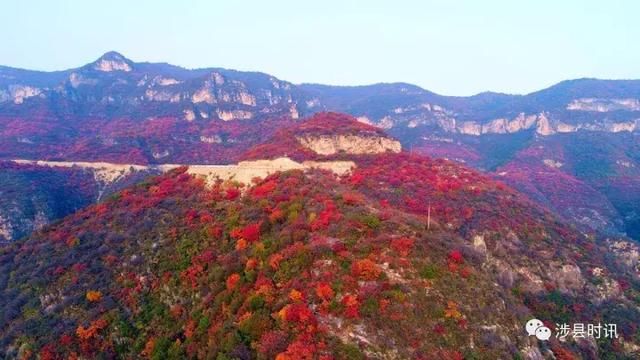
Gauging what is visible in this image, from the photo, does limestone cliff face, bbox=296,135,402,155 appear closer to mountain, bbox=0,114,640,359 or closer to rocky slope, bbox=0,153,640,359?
mountain, bbox=0,114,640,359

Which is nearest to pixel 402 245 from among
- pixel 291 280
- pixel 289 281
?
pixel 291 280

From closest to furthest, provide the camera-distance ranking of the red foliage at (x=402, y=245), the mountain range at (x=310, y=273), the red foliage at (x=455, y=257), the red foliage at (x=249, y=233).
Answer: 1. the mountain range at (x=310, y=273)
2. the red foliage at (x=402, y=245)
3. the red foliage at (x=455, y=257)
4. the red foliage at (x=249, y=233)

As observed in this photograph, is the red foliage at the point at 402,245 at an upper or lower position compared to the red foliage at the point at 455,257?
upper

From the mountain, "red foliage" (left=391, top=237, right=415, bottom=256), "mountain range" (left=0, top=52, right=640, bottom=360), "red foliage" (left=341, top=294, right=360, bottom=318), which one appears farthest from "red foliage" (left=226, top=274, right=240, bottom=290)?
"red foliage" (left=391, top=237, right=415, bottom=256)

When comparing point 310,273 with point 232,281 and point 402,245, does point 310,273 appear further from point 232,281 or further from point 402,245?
point 402,245

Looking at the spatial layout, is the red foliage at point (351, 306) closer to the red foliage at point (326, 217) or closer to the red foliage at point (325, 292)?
the red foliage at point (325, 292)

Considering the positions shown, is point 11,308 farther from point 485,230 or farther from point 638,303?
point 638,303

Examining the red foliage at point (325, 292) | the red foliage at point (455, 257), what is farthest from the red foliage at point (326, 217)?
the red foliage at point (455, 257)
